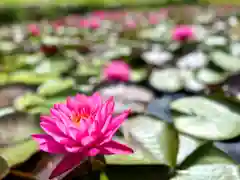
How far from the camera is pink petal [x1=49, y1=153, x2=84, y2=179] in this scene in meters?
0.45

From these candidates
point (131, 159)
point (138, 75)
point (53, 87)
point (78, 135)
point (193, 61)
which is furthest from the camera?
point (193, 61)

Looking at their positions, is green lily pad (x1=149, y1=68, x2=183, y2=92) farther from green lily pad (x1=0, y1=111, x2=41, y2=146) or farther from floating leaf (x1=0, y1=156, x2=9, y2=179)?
floating leaf (x1=0, y1=156, x2=9, y2=179)

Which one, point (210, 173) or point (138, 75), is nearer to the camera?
point (210, 173)

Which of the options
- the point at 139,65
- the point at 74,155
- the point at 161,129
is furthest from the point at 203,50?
the point at 74,155

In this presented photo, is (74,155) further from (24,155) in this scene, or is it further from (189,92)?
(189,92)

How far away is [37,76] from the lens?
1168 millimetres

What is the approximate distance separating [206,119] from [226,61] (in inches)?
19.9

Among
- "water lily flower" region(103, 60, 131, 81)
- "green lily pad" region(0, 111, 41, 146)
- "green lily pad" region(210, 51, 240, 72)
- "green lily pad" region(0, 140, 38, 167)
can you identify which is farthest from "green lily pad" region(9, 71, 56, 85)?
"green lily pad" region(210, 51, 240, 72)

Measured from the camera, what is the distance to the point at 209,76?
1029 mm

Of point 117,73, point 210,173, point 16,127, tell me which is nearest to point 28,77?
point 117,73

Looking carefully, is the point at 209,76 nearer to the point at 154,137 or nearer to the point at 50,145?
the point at 154,137

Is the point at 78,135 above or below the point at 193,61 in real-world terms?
above

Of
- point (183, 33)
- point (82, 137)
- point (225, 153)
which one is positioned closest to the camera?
point (82, 137)

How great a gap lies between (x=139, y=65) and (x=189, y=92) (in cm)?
38
